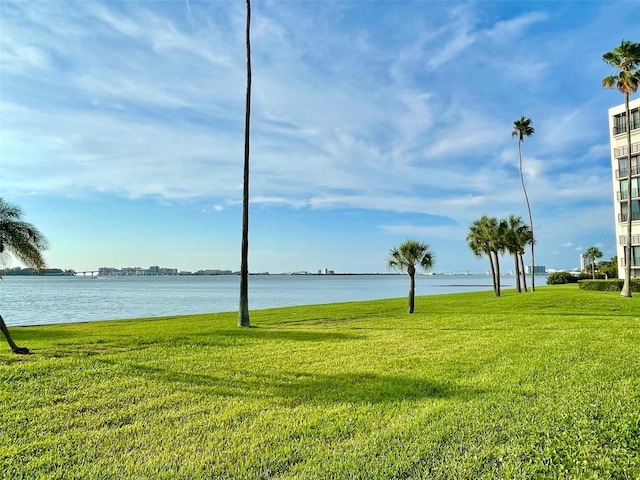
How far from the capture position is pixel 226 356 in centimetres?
973

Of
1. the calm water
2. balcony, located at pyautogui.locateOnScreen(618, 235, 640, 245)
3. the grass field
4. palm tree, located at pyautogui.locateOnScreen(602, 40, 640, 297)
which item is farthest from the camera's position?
balcony, located at pyautogui.locateOnScreen(618, 235, 640, 245)

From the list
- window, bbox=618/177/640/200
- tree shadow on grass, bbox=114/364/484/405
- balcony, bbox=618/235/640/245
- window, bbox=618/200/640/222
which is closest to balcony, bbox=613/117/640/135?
window, bbox=618/177/640/200

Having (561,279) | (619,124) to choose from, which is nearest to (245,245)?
(619,124)

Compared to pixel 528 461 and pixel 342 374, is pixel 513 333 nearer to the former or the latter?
pixel 342 374

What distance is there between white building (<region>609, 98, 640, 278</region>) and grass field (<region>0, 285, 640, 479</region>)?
3676cm

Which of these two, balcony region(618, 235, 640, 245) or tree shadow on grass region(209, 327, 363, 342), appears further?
balcony region(618, 235, 640, 245)

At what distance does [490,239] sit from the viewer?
40312 mm

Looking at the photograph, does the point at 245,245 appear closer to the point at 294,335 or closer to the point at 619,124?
the point at 294,335

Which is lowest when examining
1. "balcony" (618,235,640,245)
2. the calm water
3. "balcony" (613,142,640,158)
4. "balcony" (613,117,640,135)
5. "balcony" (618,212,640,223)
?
the calm water

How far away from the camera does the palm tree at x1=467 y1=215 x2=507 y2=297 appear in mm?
40000

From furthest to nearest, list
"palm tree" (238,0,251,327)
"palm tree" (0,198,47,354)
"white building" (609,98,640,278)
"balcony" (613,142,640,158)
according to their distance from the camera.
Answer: "white building" (609,98,640,278), "balcony" (613,142,640,158), "palm tree" (238,0,251,327), "palm tree" (0,198,47,354)

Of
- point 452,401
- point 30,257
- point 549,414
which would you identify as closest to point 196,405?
point 452,401

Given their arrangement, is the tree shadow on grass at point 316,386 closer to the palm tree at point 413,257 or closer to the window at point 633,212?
the palm tree at point 413,257

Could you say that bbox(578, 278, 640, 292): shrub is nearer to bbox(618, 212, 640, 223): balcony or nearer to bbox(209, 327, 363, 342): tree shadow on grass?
bbox(618, 212, 640, 223): balcony
